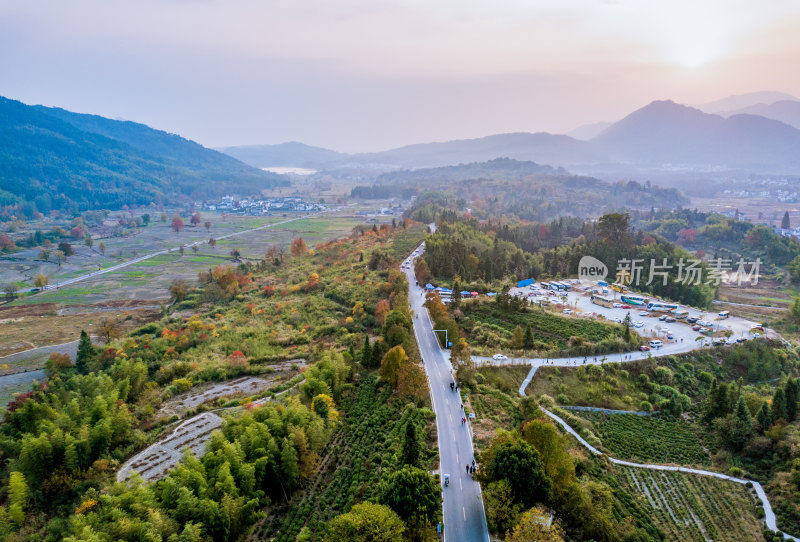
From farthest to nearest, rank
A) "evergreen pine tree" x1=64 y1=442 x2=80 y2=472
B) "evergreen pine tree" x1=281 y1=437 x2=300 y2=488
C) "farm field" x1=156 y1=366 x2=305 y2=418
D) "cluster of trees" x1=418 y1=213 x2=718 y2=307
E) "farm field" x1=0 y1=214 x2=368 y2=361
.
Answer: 1. "cluster of trees" x1=418 y1=213 x2=718 y2=307
2. "farm field" x1=0 y1=214 x2=368 y2=361
3. "farm field" x1=156 y1=366 x2=305 y2=418
4. "evergreen pine tree" x1=64 y1=442 x2=80 y2=472
5. "evergreen pine tree" x1=281 y1=437 x2=300 y2=488

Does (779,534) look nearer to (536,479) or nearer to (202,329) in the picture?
(536,479)

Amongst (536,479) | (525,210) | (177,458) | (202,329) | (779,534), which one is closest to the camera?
(536,479)

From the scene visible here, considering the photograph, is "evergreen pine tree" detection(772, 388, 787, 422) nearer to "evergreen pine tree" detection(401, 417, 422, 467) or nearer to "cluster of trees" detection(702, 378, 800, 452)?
"cluster of trees" detection(702, 378, 800, 452)

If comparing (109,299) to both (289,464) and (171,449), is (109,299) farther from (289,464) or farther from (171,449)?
(289,464)

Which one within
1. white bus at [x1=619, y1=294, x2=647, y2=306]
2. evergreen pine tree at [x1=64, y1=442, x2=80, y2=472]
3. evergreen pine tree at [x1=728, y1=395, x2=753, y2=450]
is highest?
white bus at [x1=619, y1=294, x2=647, y2=306]

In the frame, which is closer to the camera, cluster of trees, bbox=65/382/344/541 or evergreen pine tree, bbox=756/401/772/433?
cluster of trees, bbox=65/382/344/541

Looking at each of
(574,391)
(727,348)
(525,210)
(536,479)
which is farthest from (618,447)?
(525,210)

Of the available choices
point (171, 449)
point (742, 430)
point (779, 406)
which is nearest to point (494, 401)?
point (742, 430)

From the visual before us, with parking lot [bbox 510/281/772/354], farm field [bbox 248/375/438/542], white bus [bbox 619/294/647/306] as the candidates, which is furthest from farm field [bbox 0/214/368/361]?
white bus [bbox 619/294/647/306]
